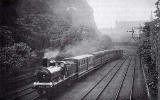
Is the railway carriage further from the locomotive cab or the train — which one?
the locomotive cab

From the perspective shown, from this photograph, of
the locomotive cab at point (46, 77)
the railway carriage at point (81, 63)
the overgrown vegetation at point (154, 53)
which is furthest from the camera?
the railway carriage at point (81, 63)

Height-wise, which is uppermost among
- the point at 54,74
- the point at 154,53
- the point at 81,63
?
the point at 154,53

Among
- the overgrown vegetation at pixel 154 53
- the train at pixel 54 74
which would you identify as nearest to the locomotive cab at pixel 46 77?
the train at pixel 54 74

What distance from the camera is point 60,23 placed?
118ft

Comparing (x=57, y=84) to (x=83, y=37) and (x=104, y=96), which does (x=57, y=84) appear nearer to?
(x=104, y=96)

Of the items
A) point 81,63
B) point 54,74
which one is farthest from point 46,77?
point 81,63

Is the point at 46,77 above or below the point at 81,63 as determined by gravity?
below

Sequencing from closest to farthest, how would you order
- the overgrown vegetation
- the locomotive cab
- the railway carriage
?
1. the overgrown vegetation
2. the locomotive cab
3. the railway carriage

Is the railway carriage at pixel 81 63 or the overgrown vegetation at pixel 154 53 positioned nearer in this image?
the overgrown vegetation at pixel 154 53

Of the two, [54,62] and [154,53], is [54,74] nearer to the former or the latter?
[54,62]

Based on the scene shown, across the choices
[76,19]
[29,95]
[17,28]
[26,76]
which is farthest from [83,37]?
[29,95]

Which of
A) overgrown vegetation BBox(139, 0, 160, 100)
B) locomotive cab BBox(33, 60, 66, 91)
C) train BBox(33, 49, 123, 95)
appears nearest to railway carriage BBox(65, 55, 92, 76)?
train BBox(33, 49, 123, 95)

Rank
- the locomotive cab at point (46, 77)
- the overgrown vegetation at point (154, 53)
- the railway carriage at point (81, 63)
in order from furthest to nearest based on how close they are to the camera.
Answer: the railway carriage at point (81, 63) → the locomotive cab at point (46, 77) → the overgrown vegetation at point (154, 53)

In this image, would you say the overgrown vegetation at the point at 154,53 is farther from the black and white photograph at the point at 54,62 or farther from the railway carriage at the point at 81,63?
the railway carriage at the point at 81,63
